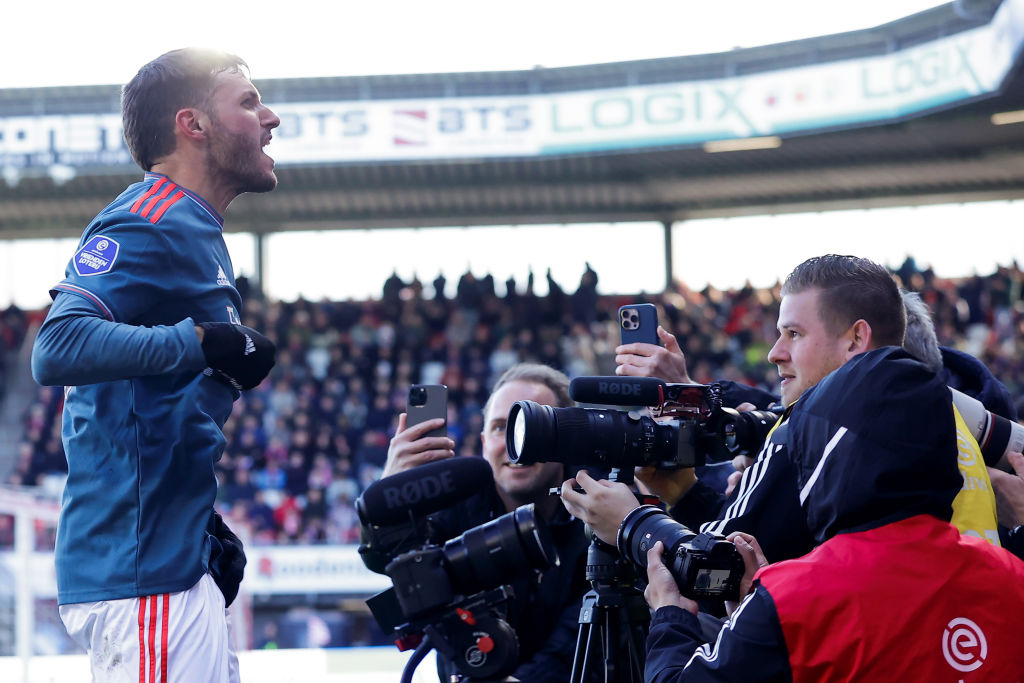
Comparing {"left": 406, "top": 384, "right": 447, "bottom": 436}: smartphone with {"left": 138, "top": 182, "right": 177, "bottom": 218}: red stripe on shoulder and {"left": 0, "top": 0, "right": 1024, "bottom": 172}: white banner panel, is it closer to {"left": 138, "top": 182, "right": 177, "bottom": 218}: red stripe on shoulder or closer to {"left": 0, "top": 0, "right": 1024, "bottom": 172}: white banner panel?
{"left": 138, "top": 182, "right": 177, "bottom": 218}: red stripe on shoulder

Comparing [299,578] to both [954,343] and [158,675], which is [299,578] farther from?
[158,675]

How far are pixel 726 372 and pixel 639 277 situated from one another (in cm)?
524

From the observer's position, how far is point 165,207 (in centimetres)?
224

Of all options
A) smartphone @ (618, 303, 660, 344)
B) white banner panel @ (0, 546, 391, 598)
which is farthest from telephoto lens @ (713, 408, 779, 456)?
white banner panel @ (0, 546, 391, 598)

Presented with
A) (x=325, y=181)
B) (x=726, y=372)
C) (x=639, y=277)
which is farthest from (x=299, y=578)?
(x=639, y=277)

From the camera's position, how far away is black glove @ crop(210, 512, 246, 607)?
2.27 m

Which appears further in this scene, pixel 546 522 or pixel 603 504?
pixel 546 522

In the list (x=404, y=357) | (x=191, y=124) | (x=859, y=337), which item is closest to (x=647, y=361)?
(x=859, y=337)

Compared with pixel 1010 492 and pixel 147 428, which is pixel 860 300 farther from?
pixel 147 428

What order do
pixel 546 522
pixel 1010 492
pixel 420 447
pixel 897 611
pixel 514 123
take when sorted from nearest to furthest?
pixel 897 611
pixel 420 447
pixel 1010 492
pixel 546 522
pixel 514 123

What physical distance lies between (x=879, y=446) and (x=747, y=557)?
1.15ft

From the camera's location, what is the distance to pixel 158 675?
2037 mm

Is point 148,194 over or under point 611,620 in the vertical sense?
over

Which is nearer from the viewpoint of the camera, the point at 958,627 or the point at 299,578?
the point at 958,627
